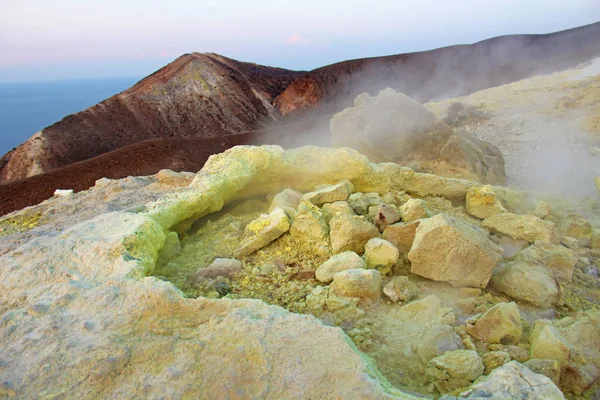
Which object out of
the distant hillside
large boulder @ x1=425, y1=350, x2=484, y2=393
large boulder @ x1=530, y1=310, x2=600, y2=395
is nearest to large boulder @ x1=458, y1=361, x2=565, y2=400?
large boulder @ x1=425, y1=350, x2=484, y2=393

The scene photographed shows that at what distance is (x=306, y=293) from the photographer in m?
2.79

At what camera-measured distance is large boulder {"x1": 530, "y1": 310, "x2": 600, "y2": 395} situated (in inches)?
84.8

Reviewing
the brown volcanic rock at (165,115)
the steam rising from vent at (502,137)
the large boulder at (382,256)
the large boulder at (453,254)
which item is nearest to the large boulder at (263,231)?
the large boulder at (382,256)

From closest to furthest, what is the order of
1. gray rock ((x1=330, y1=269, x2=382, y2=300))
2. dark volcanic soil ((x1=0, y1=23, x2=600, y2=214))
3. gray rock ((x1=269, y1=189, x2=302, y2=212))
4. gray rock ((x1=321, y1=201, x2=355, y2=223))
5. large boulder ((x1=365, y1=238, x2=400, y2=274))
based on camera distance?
gray rock ((x1=330, y1=269, x2=382, y2=300))
large boulder ((x1=365, y1=238, x2=400, y2=274))
gray rock ((x1=321, y1=201, x2=355, y2=223))
gray rock ((x1=269, y1=189, x2=302, y2=212))
dark volcanic soil ((x1=0, y1=23, x2=600, y2=214))

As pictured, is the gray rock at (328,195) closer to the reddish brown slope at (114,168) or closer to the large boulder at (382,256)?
the large boulder at (382,256)

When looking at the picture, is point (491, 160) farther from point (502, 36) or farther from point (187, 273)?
point (502, 36)

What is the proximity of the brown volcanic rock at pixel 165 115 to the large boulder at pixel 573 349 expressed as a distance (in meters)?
15.4

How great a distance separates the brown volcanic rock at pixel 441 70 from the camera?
21.3 meters

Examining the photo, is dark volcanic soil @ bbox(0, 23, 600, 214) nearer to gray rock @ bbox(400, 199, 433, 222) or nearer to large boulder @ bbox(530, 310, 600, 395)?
gray rock @ bbox(400, 199, 433, 222)

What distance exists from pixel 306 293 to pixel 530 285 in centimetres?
139

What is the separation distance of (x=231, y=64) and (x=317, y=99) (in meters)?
5.07

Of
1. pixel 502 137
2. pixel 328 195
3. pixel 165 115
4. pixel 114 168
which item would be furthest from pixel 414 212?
pixel 165 115

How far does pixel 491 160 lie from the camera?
6.65m

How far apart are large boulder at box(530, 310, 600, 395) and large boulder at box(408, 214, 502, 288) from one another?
48cm
